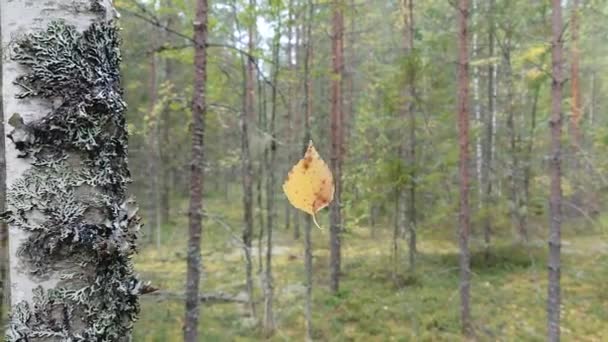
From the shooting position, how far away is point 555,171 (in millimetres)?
4609

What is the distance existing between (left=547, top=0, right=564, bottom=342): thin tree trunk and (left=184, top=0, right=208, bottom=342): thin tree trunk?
352cm

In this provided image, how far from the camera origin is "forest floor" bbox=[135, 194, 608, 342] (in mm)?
6621

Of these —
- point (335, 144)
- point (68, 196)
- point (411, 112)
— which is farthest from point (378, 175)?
point (68, 196)

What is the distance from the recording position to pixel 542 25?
9.16m

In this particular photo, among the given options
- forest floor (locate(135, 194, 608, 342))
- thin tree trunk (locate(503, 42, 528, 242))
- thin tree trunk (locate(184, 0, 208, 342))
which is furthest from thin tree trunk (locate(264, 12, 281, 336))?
thin tree trunk (locate(503, 42, 528, 242))

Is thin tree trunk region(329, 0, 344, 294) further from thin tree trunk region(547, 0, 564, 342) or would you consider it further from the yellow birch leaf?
the yellow birch leaf

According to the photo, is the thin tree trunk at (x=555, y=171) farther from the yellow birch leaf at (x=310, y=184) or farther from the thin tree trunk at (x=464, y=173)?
the yellow birch leaf at (x=310, y=184)

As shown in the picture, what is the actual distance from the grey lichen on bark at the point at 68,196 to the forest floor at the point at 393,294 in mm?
4331

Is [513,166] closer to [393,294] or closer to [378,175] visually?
[378,175]

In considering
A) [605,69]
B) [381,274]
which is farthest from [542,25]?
[381,274]

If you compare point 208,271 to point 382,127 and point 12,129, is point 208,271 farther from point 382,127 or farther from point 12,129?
point 12,129

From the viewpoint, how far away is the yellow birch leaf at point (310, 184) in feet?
2.72

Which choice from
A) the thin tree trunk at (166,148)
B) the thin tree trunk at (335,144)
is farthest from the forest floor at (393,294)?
the thin tree trunk at (166,148)

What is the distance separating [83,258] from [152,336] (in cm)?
582
